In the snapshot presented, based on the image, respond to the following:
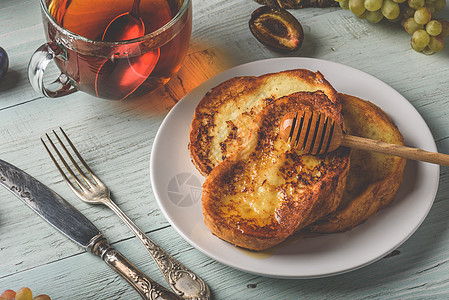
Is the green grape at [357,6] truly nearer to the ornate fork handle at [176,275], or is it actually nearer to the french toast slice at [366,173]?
the french toast slice at [366,173]

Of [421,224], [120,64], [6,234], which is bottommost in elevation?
[6,234]

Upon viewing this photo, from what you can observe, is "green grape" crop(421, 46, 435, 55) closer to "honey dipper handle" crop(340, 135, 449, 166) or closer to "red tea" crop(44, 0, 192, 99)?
"honey dipper handle" crop(340, 135, 449, 166)

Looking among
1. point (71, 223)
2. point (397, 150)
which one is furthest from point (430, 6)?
point (71, 223)

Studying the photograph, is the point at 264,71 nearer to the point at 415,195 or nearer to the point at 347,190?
the point at 347,190

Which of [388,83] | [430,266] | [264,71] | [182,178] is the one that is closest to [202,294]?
[182,178]

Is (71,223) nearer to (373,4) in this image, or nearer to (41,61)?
(41,61)

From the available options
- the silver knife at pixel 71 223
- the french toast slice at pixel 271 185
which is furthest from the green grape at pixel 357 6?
the silver knife at pixel 71 223

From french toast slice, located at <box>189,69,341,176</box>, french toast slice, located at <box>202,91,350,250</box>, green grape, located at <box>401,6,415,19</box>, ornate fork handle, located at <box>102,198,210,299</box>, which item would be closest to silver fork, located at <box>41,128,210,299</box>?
ornate fork handle, located at <box>102,198,210,299</box>
